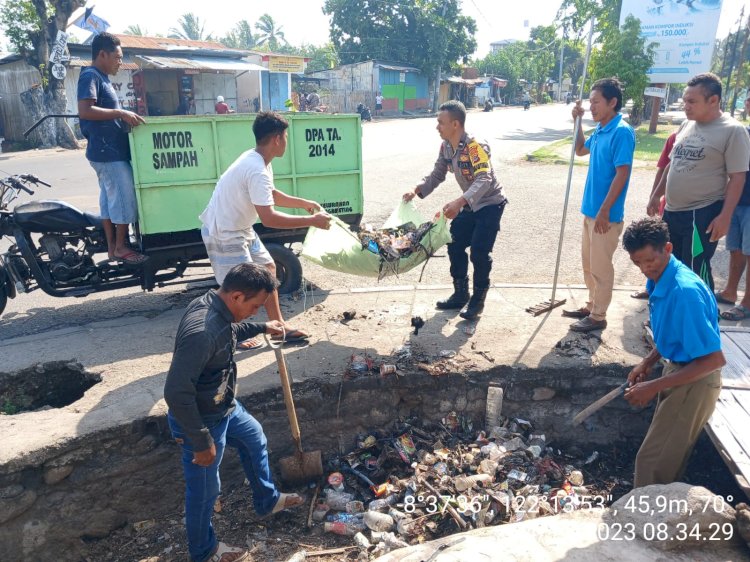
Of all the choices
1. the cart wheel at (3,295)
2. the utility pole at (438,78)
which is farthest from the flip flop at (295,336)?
the utility pole at (438,78)

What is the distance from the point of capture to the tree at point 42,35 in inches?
689

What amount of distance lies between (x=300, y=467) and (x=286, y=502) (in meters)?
0.37

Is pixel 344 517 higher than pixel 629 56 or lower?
lower

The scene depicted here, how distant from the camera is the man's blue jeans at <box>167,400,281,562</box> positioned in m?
2.97

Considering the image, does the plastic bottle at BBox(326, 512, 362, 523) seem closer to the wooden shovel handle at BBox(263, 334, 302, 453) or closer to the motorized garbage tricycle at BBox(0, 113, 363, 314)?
the wooden shovel handle at BBox(263, 334, 302, 453)

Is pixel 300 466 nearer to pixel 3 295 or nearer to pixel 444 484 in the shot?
pixel 444 484

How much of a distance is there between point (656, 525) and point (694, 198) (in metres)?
2.98

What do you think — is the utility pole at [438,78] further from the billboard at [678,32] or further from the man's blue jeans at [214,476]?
the man's blue jeans at [214,476]

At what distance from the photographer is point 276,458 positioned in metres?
4.14

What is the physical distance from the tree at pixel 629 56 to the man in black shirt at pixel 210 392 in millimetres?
19150

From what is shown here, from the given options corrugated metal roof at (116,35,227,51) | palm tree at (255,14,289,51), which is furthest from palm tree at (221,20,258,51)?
corrugated metal roof at (116,35,227,51)

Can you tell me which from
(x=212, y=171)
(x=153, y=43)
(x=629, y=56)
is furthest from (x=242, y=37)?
(x=212, y=171)

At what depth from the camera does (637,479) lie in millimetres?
3355

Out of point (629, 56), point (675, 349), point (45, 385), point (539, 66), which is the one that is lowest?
point (45, 385)
